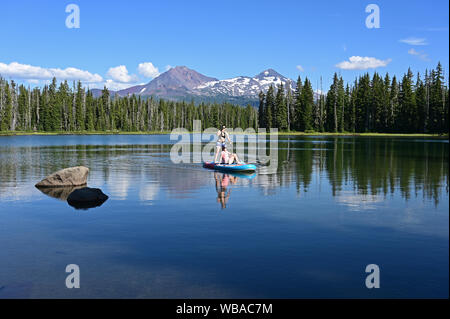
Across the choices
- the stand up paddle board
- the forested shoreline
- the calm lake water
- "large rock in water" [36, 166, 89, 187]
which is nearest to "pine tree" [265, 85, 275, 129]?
the forested shoreline

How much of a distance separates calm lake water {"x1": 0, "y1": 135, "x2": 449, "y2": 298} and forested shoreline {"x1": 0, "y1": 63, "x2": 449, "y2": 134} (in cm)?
11030

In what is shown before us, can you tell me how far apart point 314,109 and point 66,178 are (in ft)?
459

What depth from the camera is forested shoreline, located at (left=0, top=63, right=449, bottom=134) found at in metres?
129

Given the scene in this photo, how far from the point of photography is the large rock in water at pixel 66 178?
26109mm

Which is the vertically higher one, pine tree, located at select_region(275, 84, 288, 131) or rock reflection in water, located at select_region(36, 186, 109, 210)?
pine tree, located at select_region(275, 84, 288, 131)

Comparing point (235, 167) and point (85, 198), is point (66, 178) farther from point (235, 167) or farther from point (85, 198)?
point (235, 167)

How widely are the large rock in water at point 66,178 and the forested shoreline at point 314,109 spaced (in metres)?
112

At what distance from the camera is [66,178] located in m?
26.5

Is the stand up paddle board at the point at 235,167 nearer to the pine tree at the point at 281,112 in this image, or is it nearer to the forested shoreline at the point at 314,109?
the forested shoreline at the point at 314,109

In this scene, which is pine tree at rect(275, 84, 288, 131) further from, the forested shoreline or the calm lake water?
the calm lake water

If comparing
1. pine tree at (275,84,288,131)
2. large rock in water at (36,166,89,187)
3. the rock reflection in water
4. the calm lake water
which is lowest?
the calm lake water

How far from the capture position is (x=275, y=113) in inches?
6368
